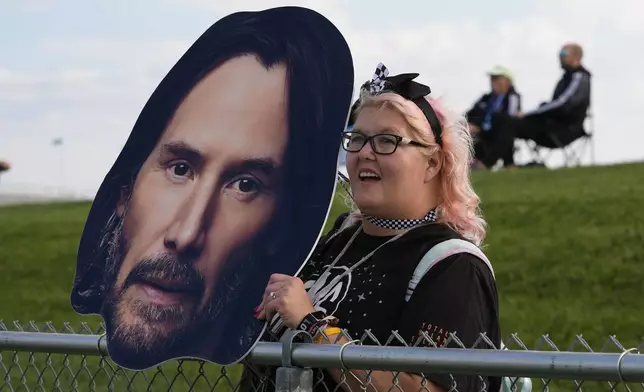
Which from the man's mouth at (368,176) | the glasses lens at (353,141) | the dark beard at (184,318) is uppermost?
the glasses lens at (353,141)

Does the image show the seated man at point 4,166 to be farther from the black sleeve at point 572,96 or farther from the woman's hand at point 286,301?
the woman's hand at point 286,301

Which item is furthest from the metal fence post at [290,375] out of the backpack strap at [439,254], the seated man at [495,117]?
the seated man at [495,117]

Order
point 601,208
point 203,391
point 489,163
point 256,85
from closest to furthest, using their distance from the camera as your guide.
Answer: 1. point 256,85
2. point 203,391
3. point 601,208
4. point 489,163

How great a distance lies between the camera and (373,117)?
340 centimetres

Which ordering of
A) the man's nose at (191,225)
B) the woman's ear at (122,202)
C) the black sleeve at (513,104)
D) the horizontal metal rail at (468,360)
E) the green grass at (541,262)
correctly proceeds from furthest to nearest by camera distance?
1. the black sleeve at (513,104)
2. the green grass at (541,262)
3. the woman's ear at (122,202)
4. the man's nose at (191,225)
5. the horizontal metal rail at (468,360)

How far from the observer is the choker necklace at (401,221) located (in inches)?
134

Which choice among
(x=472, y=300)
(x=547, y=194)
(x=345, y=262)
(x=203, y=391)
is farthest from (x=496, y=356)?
(x=547, y=194)

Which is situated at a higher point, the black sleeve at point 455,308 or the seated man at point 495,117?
the black sleeve at point 455,308

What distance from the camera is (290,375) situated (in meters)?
2.98

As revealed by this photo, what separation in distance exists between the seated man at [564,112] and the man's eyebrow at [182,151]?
11120 mm

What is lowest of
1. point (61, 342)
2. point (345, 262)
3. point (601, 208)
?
point (601, 208)

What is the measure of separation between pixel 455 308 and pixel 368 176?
457 millimetres

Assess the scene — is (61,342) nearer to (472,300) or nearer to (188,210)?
(188,210)

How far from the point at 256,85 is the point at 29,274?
8251 millimetres
